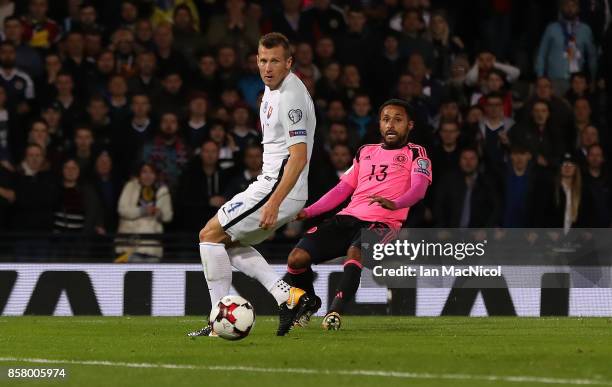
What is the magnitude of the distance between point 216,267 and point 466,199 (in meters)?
6.52

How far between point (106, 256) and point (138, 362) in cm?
711

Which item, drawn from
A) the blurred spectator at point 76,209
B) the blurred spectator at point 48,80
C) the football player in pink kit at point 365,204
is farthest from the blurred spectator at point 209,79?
the football player in pink kit at point 365,204

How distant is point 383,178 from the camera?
1105 centimetres

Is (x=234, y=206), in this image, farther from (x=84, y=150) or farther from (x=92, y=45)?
(x=92, y=45)

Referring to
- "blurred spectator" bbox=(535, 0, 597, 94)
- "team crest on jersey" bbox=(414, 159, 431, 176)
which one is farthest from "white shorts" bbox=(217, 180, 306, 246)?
"blurred spectator" bbox=(535, 0, 597, 94)

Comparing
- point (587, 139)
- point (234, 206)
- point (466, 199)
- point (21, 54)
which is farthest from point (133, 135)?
point (234, 206)

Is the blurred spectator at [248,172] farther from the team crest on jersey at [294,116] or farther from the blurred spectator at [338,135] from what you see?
the team crest on jersey at [294,116]

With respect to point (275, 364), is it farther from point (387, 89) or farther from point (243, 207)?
point (387, 89)

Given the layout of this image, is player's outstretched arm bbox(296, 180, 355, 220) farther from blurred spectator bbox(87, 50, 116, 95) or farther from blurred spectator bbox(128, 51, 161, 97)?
blurred spectator bbox(87, 50, 116, 95)

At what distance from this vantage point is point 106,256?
1518 centimetres

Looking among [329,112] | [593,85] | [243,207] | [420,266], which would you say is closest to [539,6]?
[593,85]

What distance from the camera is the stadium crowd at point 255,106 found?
15.6 metres

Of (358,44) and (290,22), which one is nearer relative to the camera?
(358,44)

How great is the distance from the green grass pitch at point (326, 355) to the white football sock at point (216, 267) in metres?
0.36
